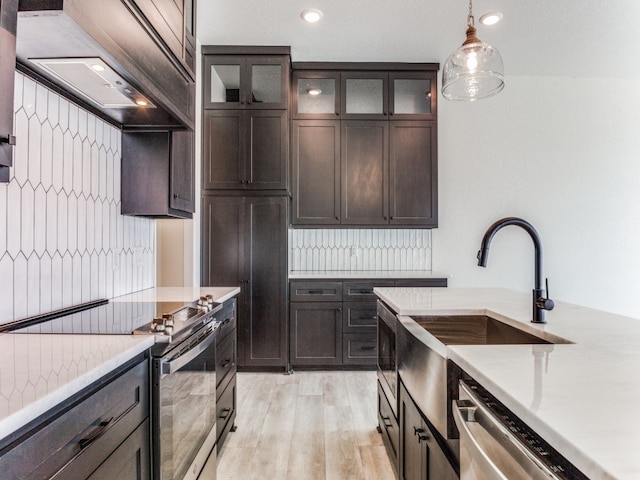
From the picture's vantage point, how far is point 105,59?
1363mm

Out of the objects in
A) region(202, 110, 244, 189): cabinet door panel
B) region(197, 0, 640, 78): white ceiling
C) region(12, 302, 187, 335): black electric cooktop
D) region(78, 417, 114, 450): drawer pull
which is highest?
region(197, 0, 640, 78): white ceiling

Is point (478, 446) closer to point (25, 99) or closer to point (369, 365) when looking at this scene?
point (25, 99)

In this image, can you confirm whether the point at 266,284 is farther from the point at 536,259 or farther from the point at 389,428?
the point at 536,259

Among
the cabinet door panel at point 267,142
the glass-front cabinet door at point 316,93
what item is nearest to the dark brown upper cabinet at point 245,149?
the cabinet door panel at point 267,142

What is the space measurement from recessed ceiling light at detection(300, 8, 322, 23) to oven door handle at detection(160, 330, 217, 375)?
2532 mm

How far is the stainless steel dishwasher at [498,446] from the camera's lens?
62 centimetres

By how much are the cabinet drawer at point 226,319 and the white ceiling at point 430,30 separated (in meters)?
2.23

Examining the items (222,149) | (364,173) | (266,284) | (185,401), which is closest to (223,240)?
(266,284)

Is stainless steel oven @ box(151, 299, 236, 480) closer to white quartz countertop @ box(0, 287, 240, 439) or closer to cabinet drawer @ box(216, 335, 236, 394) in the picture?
white quartz countertop @ box(0, 287, 240, 439)

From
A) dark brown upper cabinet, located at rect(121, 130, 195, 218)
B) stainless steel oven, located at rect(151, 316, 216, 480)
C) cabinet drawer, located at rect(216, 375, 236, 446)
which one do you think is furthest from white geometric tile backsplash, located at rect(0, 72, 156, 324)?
cabinet drawer, located at rect(216, 375, 236, 446)

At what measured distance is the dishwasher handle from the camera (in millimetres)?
658

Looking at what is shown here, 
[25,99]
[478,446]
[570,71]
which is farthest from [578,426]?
[570,71]

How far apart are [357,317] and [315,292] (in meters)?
0.46

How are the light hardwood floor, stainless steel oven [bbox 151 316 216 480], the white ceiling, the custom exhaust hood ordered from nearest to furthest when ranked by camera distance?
the custom exhaust hood → stainless steel oven [bbox 151 316 216 480] → the light hardwood floor → the white ceiling
